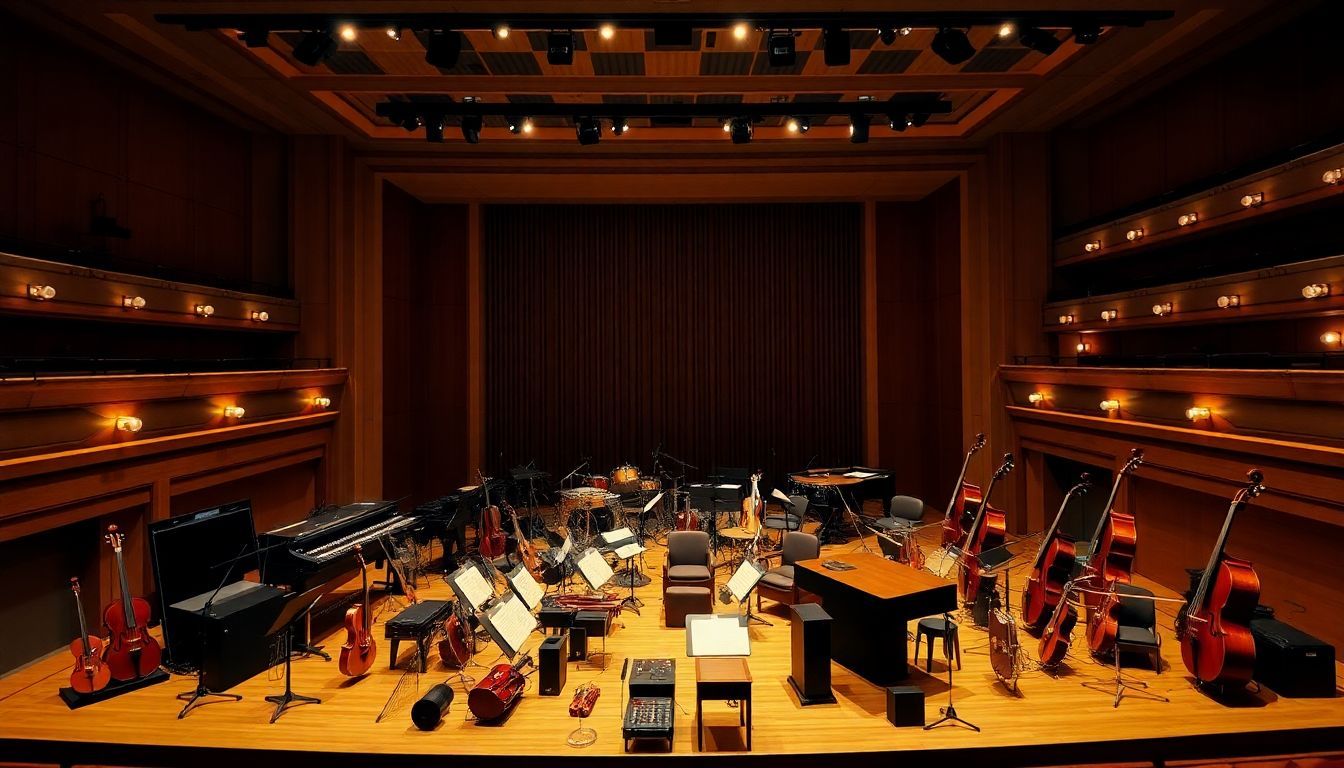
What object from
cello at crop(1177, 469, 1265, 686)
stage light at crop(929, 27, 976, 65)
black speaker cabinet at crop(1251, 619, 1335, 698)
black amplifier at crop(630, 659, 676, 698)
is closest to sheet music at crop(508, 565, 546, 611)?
black amplifier at crop(630, 659, 676, 698)

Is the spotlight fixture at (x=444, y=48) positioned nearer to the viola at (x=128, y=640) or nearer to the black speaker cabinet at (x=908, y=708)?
the viola at (x=128, y=640)

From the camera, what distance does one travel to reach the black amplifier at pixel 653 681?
4.19m

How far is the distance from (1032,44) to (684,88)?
147 inches

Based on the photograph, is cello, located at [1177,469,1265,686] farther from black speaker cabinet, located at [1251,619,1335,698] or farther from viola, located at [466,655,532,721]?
viola, located at [466,655,532,721]

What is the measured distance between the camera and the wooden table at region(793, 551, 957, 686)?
185 inches

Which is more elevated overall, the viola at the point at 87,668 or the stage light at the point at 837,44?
the stage light at the point at 837,44

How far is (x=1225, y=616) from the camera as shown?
4266mm

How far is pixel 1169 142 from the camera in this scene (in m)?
8.02

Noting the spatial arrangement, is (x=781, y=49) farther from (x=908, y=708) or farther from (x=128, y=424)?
(x=128, y=424)

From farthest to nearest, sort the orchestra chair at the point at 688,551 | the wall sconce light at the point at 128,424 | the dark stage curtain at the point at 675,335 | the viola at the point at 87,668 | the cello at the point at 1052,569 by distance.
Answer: the dark stage curtain at the point at 675,335, the orchestra chair at the point at 688,551, the wall sconce light at the point at 128,424, the cello at the point at 1052,569, the viola at the point at 87,668

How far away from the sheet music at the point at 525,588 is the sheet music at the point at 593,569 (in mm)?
447

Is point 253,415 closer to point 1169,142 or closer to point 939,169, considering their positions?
point 939,169

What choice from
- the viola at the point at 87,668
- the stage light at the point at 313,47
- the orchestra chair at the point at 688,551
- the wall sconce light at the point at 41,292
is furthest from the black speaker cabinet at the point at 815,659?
the wall sconce light at the point at 41,292

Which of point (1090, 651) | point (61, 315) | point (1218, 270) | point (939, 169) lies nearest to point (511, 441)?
point (61, 315)
